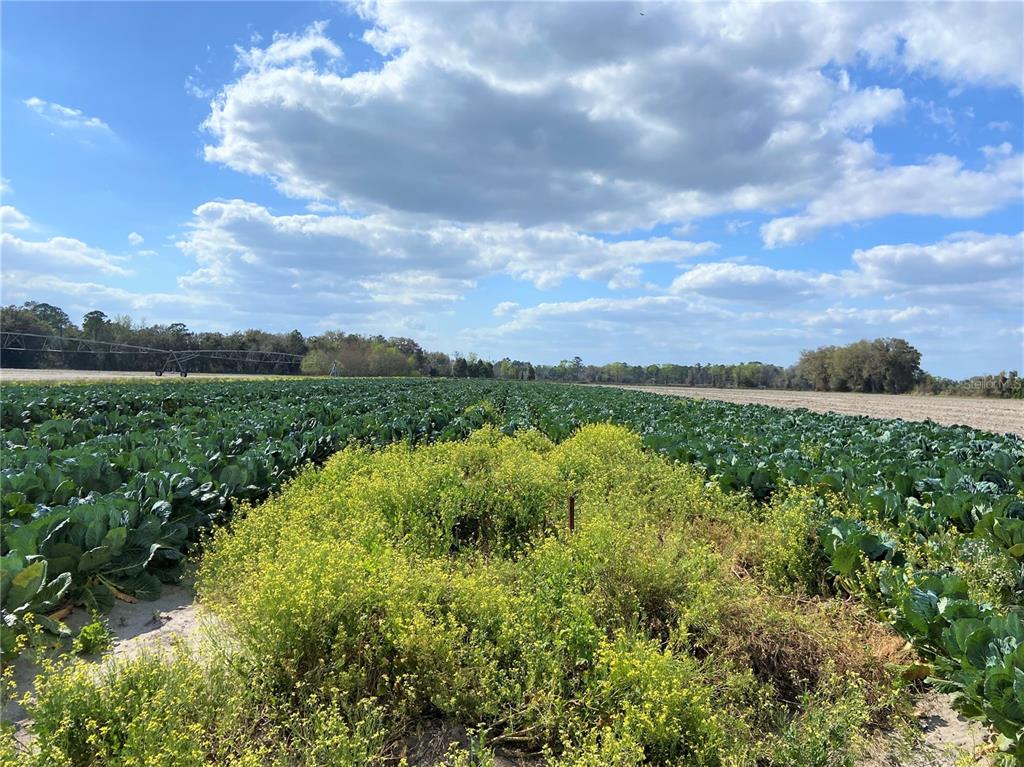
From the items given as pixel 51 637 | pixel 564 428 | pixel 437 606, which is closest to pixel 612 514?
pixel 437 606

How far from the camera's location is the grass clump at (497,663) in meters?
2.96

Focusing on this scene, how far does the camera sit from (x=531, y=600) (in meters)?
4.20

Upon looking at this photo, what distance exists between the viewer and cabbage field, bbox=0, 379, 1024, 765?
3.10 meters

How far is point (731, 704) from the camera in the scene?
3547mm

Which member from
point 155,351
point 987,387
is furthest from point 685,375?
point 155,351

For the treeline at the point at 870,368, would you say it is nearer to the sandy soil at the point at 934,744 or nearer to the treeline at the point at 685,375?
the treeline at the point at 685,375

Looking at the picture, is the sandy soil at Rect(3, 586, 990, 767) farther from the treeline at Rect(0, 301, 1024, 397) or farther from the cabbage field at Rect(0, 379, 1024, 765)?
the treeline at Rect(0, 301, 1024, 397)

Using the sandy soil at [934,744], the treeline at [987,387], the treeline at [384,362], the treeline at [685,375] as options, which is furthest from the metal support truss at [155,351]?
the treeline at [987,387]

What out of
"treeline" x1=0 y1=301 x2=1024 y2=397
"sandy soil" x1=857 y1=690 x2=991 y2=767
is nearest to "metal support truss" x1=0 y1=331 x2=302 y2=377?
"treeline" x1=0 y1=301 x2=1024 y2=397

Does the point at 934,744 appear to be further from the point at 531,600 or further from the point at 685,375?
the point at 685,375

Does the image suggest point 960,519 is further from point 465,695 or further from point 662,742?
point 465,695

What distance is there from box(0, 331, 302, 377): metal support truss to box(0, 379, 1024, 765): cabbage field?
61006mm

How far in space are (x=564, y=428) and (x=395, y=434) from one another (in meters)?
4.59

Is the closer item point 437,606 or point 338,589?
point 338,589
